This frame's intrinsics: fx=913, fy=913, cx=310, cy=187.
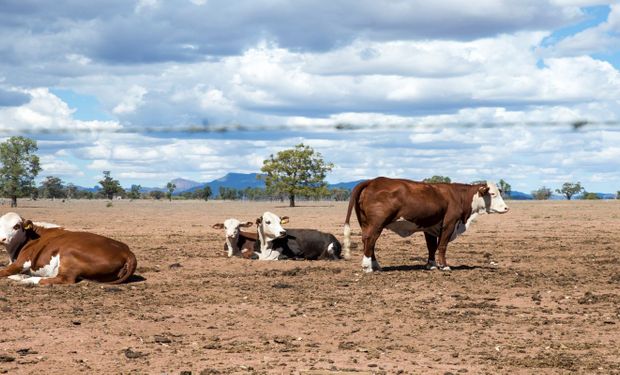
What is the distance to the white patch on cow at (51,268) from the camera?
13.2 metres

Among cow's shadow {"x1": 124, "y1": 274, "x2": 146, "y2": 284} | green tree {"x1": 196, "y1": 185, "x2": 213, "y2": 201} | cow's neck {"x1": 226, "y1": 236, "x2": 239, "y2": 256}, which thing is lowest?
cow's shadow {"x1": 124, "y1": 274, "x2": 146, "y2": 284}

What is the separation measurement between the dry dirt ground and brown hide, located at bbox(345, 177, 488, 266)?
2.19 ft

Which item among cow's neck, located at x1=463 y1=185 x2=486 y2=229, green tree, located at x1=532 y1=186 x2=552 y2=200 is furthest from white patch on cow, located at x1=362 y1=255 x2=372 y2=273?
green tree, located at x1=532 y1=186 x2=552 y2=200

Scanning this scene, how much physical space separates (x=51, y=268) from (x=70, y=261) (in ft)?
1.39

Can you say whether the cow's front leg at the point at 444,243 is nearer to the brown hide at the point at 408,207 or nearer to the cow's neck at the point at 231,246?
the brown hide at the point at 408,207

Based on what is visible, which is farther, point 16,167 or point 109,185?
point 109,185

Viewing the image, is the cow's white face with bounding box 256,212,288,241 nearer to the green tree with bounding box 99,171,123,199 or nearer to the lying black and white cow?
the lying black and white cow

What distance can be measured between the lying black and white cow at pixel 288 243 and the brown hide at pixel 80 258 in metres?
4.67

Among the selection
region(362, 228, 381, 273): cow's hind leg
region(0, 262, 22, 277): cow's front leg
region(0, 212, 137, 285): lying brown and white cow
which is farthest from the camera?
region(362, 228, 381, 273): cow's hind leg

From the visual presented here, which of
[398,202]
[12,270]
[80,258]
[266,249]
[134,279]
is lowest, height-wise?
[134,279]

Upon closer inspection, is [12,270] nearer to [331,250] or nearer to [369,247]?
[369,247]

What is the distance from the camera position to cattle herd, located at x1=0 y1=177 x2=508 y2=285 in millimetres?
13203

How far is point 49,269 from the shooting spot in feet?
43.6

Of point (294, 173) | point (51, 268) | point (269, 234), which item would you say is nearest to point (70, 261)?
point (51, 268)
